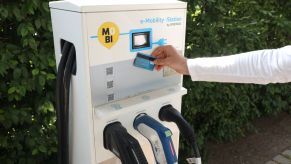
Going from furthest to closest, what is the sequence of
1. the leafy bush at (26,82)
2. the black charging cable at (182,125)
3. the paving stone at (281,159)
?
the paving stone at (281,159) → the leafy bush at (26,82) → the black charging cable at (182,125)

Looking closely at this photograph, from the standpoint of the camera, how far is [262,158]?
298cm

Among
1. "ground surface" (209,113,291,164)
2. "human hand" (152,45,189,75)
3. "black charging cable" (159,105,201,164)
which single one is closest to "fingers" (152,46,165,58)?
"human hand" (152,45,189,75)

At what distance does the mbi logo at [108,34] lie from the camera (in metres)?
1.10

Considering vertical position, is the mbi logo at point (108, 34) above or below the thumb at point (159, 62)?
above

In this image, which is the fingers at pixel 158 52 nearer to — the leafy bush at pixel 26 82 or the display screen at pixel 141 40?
the display screen at pixel 141 40

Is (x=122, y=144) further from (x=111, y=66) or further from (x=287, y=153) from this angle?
(x=287, y=153)

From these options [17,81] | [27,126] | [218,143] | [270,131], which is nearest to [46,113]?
[27,126]

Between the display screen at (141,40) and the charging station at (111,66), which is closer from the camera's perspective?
the charging station at (111,66)

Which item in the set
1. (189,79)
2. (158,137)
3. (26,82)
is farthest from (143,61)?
(189,79)

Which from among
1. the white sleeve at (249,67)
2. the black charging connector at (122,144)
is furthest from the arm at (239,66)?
the black charging connector at (122,144)

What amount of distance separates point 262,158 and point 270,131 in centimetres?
60

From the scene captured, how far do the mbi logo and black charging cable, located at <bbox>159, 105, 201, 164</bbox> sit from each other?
1.33ft

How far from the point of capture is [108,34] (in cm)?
112

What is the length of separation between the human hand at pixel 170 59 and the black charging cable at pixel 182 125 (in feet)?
0.59
